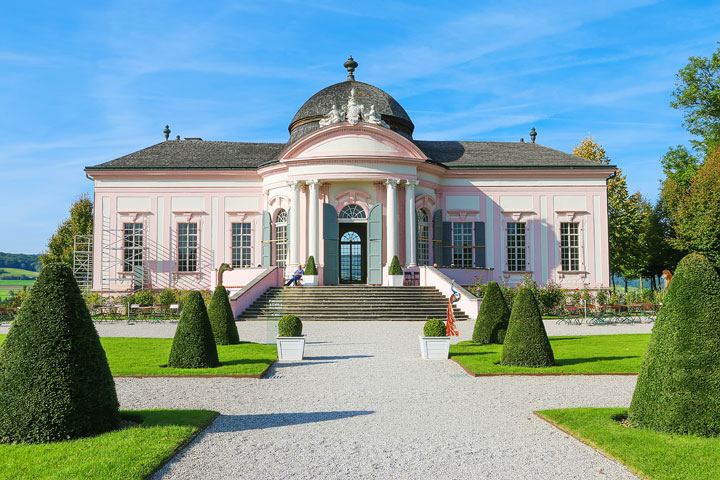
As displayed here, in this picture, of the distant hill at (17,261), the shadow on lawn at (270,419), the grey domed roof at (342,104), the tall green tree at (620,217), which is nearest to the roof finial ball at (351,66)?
the grey domed roof at (342,104)

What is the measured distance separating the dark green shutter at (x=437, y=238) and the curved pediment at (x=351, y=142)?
3.71 metres

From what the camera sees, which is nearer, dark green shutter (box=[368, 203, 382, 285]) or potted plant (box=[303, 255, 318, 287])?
potted plant (box=[303, 255, 318, 287])

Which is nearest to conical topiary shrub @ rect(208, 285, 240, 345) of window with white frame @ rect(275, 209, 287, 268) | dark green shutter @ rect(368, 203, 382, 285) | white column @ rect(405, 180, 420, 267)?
dark green shutter @ rect(368, 203, 382, 285)

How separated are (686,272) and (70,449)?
718 cm

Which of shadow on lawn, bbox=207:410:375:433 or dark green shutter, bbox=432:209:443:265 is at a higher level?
dark green shutter, bbox=432:209:443:265

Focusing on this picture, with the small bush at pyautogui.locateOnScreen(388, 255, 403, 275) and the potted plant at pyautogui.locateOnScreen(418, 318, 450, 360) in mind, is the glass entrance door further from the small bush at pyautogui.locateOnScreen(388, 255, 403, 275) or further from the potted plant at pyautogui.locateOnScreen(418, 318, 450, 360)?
the potted plant at pyautogui.locateOnScreen(418, 318, 450, 360)

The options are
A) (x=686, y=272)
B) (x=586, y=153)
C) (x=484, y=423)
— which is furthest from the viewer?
(x=586, y=153)

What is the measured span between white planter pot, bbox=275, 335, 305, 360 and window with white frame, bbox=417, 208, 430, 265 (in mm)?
17725

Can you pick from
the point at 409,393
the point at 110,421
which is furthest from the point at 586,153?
the point at 110,421

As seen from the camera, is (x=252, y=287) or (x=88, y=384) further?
(x=252, y=287)

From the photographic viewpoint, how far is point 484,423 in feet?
27.5

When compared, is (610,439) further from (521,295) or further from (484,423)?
(521,295)

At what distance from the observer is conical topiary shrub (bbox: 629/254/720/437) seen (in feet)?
23.1

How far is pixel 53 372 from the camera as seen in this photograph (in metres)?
6.76
